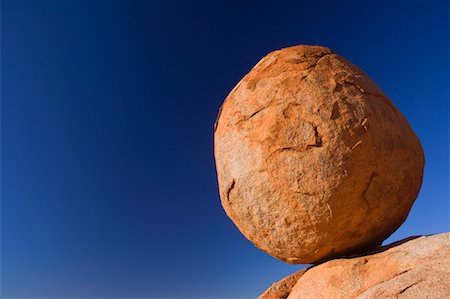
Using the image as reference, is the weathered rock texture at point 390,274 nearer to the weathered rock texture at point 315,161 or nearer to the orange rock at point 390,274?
the orange rock at point 390,274

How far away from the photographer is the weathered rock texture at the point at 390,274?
5133mm

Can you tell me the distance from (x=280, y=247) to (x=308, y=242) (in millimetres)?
478

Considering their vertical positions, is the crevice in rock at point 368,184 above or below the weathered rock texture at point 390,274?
above

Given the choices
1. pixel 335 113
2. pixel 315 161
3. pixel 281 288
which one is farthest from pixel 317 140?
pixel 281 288

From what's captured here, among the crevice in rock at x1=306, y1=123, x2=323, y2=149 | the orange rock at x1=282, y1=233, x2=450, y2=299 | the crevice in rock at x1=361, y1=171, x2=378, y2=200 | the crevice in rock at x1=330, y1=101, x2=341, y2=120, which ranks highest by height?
the crevice in rock at x1=330, y1=101, x2=341, y2=120

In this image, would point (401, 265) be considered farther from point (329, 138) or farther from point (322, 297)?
point (329, 138)

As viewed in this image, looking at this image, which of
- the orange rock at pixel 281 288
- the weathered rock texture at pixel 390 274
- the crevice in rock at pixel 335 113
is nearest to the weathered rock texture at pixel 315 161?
the crevice in rock at pixel 335 113

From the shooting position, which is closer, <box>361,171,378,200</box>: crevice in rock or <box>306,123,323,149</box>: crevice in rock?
<box>306,123,323,149</box>: crevice in rock

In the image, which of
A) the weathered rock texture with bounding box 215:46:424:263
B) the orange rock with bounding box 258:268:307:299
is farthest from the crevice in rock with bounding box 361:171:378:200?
the orange rock with bounding box 258:268:307:299

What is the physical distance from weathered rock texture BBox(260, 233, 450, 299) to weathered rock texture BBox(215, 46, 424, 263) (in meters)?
0.46

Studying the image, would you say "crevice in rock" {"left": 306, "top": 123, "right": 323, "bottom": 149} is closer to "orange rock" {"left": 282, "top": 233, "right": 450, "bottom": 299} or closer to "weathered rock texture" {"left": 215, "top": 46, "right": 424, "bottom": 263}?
"weathered rock texture" {"left": 215, "top": 46, "right": 424, "bottom": 263}

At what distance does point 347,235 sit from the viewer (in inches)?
262

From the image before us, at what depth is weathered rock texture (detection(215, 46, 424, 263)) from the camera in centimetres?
634

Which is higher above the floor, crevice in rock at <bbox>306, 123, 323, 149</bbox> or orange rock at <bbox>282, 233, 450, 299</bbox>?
crevice in rock at <bbox>306, 123, 323, 149</bbox>
